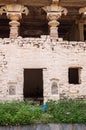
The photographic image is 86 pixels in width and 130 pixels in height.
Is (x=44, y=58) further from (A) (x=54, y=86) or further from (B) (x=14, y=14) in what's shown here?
(B) (x=14, y=14)

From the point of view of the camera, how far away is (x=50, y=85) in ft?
51.6

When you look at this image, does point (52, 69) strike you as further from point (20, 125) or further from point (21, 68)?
point (20, 125)

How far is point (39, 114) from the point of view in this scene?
1322 centimetres

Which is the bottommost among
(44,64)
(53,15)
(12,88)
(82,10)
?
(12,88)

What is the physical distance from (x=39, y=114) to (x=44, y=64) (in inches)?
126

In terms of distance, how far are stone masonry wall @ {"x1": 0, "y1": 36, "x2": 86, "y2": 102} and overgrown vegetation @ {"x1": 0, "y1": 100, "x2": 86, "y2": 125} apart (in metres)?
1.60

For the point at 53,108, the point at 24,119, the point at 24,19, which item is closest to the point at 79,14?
the point at 24,19

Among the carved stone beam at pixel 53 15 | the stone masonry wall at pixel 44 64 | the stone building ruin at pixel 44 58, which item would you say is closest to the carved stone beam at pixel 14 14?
the stone building ruin at pixel 44 58

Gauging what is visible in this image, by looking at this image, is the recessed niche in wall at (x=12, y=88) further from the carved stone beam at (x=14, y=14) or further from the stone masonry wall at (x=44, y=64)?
the carved stone beam at (x=14, y=14)

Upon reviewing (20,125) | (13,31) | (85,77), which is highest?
(13,31)

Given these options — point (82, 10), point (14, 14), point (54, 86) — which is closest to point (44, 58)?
point (54, 86)

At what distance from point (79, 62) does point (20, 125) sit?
15.6 feet

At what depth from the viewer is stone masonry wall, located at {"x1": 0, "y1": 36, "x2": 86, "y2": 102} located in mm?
15586

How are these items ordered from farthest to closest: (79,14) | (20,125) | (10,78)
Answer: (79,14) < (10,78) < (20,125)
